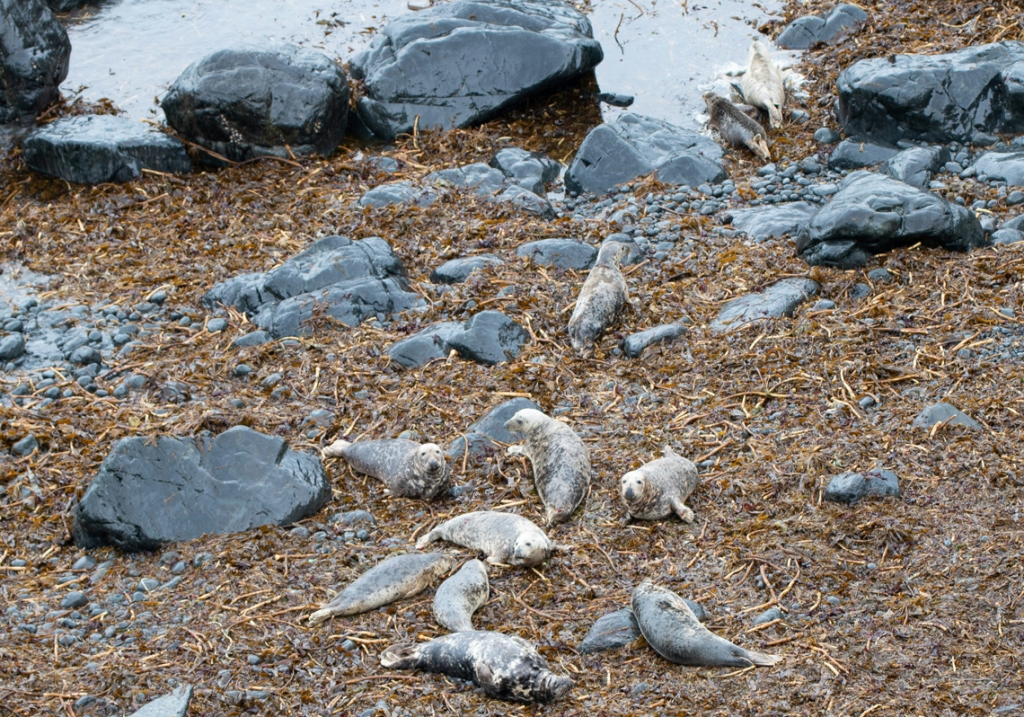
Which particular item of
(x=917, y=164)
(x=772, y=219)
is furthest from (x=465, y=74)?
(x=917, y=164)

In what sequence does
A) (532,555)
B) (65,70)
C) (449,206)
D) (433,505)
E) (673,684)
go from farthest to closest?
(65,70), (449,206), (433,505), (532,555), (673,684)

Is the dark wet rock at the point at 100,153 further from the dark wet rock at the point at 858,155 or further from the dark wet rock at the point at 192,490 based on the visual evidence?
the dark wet rock at the point at 858,155

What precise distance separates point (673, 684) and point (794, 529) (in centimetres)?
122

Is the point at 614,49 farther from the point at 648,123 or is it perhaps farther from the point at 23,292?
the point at 23,292

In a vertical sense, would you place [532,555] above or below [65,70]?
below

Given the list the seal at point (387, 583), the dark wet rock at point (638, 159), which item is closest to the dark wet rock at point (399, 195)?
the dark wet rock at point (638, 159)

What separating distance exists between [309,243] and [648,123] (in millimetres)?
3434

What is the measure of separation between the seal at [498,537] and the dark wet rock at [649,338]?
1828mm

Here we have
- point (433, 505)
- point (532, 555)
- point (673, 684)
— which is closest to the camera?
point (673, 684)

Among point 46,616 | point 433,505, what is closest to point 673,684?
point 433,505

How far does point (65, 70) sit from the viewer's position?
10.4m

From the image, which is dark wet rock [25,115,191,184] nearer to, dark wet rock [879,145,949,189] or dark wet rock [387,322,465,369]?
dark wet rock [387,322,465,369]

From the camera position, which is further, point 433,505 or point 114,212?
point 114,212

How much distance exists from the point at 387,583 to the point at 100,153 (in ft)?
20.6
